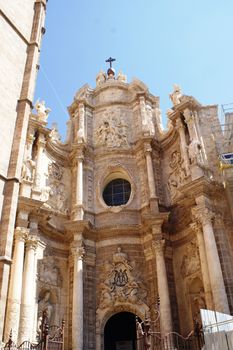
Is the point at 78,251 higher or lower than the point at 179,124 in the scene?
lower

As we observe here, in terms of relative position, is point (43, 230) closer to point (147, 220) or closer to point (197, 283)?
point (147, 220)

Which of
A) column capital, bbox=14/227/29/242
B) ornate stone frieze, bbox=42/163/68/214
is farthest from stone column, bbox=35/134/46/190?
column capital, bbox=14/227/29/242

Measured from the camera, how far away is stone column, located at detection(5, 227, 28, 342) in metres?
12.2

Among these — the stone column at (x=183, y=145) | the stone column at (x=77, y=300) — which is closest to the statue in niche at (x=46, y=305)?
the stone column at (x=77, y=300)

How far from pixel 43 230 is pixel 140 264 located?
395 centimetres

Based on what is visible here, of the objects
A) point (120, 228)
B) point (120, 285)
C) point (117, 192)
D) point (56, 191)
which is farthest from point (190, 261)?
point (56, 191)

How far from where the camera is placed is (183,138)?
1656 cm

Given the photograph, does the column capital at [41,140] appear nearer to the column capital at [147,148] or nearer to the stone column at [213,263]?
the column capital at [147,148]

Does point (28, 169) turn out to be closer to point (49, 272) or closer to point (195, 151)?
point (49, 272)

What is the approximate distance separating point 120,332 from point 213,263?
552 cm

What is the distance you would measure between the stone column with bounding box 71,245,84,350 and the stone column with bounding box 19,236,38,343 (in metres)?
1.61

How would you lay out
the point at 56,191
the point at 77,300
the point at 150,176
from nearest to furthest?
the point at 77,300, the point at 150,176, the point at 56,191

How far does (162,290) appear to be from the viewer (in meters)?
14.2

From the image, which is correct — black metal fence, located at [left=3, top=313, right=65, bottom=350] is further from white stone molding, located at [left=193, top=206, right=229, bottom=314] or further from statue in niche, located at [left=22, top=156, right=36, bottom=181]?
A: statue in niche, located at [left=22, top=156, right=36, bottom=181]
